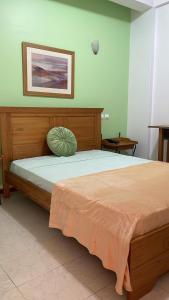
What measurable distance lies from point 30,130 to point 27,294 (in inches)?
82.5

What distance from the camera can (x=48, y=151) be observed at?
3.40 meters

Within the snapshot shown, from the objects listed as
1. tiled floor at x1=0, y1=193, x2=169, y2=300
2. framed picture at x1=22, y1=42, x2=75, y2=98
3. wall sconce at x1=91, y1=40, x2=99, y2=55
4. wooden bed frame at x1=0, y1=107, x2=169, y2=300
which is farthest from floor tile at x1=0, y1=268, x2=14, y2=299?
wall sconce at x1=91, y1=40, x2=99, y2=55

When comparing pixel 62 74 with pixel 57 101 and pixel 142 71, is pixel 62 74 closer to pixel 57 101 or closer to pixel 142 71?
pixel 57 101

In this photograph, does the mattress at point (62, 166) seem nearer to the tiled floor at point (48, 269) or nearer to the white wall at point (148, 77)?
the tiled floor at point (48, 269)

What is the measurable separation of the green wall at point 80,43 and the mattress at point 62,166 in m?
0.92

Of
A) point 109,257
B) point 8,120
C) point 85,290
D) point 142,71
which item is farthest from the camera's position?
point 142,71

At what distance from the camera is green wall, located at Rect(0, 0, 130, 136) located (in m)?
3.11

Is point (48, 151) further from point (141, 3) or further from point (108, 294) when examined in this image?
point (141, 3)

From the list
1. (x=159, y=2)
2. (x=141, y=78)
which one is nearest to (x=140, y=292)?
(x=141, y=78)

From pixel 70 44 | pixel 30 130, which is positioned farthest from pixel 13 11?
pixel 30 130

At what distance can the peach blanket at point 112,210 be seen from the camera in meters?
1.41

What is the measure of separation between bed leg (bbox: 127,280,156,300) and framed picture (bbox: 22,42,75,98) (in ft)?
8.83

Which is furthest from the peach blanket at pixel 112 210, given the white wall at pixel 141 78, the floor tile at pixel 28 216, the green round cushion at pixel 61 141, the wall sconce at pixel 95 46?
the wall sconce at pixel 95 46

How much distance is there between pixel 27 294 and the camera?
1.54 meters
